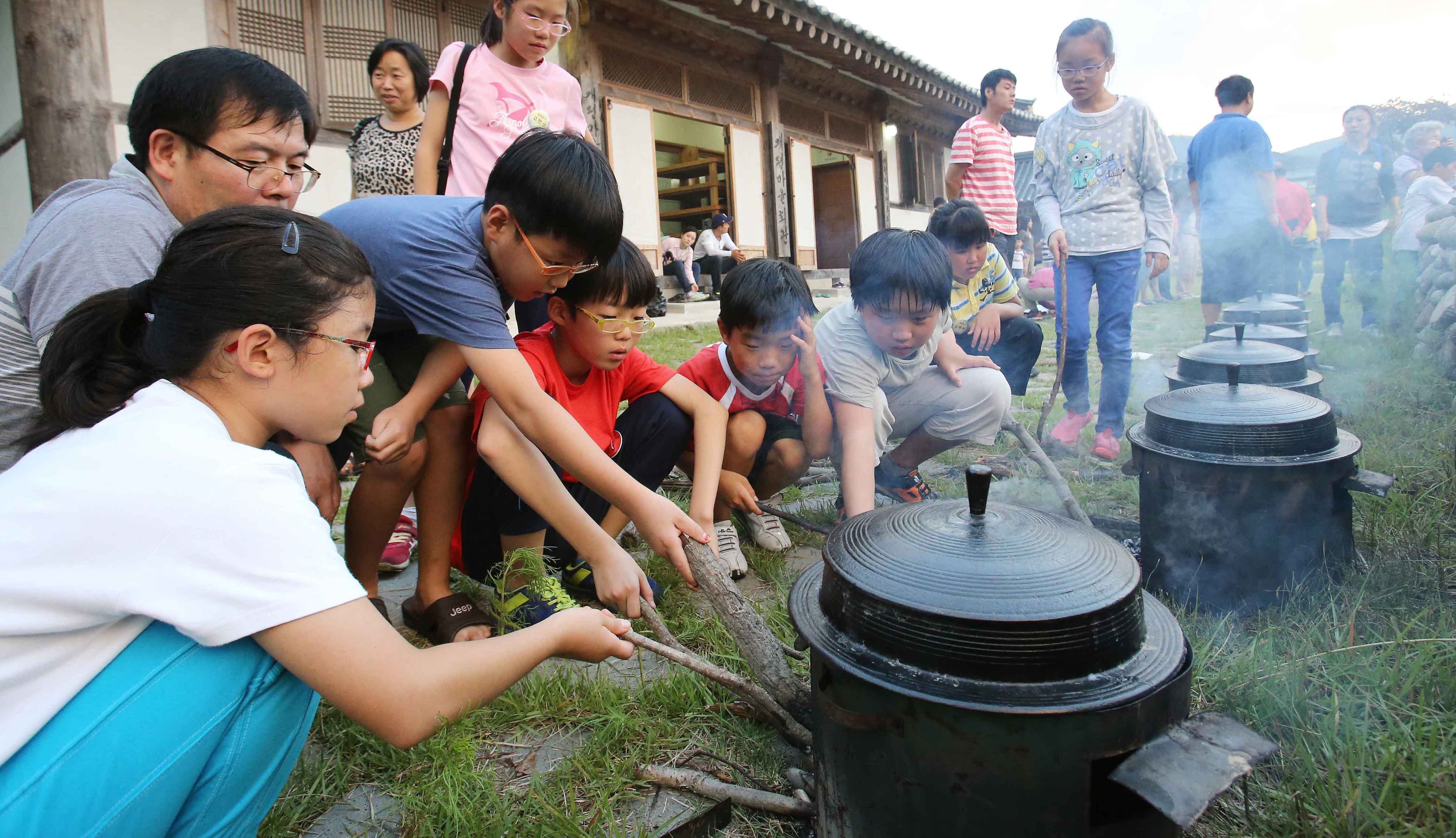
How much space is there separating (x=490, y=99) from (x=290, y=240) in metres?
2.09

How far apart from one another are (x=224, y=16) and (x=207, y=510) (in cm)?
687

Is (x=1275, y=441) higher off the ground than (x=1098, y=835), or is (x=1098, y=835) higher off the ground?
(x=1275, y=441)

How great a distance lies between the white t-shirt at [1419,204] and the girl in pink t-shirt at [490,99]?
10.2 metres

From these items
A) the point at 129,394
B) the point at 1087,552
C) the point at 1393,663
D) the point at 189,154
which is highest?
→ the point at 189,154

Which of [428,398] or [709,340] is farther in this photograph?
[709,340]

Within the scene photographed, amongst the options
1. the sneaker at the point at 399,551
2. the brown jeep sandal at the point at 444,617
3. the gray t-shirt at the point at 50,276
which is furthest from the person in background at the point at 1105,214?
the gray t-shirt at the point at 50,276

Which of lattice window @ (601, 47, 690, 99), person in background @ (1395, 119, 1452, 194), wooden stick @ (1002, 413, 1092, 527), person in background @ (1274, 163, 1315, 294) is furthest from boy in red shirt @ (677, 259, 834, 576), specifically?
person in background @ (1395, 119, 1452, 194)

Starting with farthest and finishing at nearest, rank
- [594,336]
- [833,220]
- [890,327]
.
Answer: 1. [833,220]
2. [890,327]
3. [594,336]

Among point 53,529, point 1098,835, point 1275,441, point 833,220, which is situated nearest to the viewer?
point 53,529

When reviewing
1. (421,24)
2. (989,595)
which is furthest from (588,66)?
(989,595)

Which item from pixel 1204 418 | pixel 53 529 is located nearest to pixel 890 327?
pixel 1204 418

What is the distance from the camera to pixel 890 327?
9.09 ft

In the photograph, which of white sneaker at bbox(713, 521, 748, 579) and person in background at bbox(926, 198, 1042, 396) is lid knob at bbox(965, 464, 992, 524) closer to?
white sneaker at bbox(713, 521, 748, 579)

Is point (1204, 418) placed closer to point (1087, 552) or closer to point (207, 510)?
point (1087, 552)
